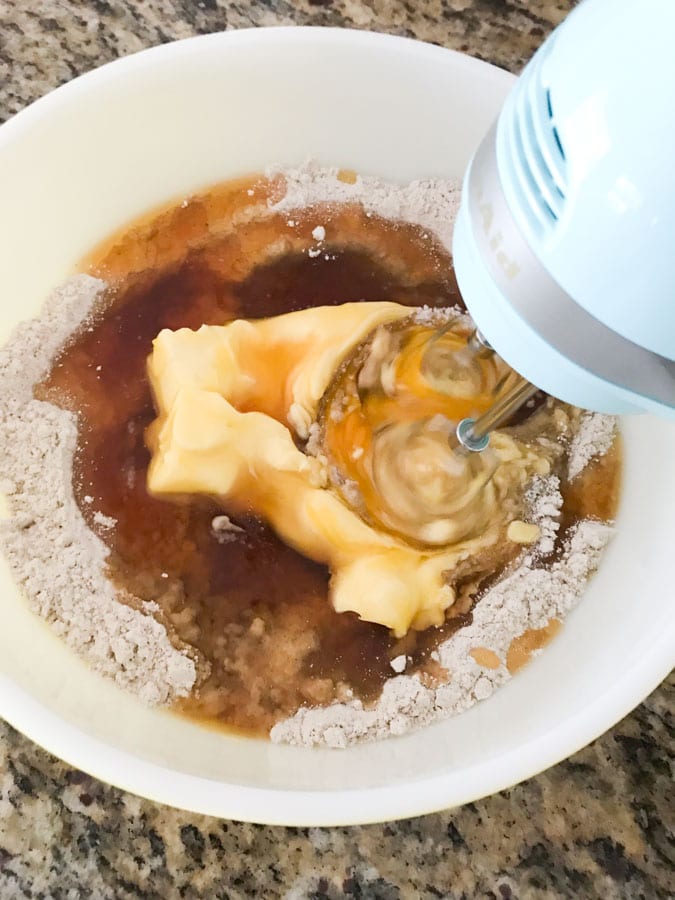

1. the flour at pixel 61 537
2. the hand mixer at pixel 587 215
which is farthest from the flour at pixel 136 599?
the hand mixer at pixel 587 215

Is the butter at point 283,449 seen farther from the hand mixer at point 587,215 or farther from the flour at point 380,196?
the hand mixer at point 587,215

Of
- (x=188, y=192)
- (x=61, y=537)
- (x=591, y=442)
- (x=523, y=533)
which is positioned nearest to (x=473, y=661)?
(x=523, y=533)

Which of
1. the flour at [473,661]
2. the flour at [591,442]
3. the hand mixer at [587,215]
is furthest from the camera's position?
the flour at [591,442]

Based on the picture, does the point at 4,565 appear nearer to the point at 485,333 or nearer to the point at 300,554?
the point at 300,554

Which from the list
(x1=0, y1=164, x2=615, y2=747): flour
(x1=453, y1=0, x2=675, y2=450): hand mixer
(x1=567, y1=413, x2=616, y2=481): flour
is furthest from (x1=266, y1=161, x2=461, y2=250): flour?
(x1=453, y1=0, x2=675, y2=450): hand mixer

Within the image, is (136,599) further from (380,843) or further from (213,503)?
(380,843)

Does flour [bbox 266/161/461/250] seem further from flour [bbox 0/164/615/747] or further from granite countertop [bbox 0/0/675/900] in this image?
granite countertop [bbox 0/0/675/900]
